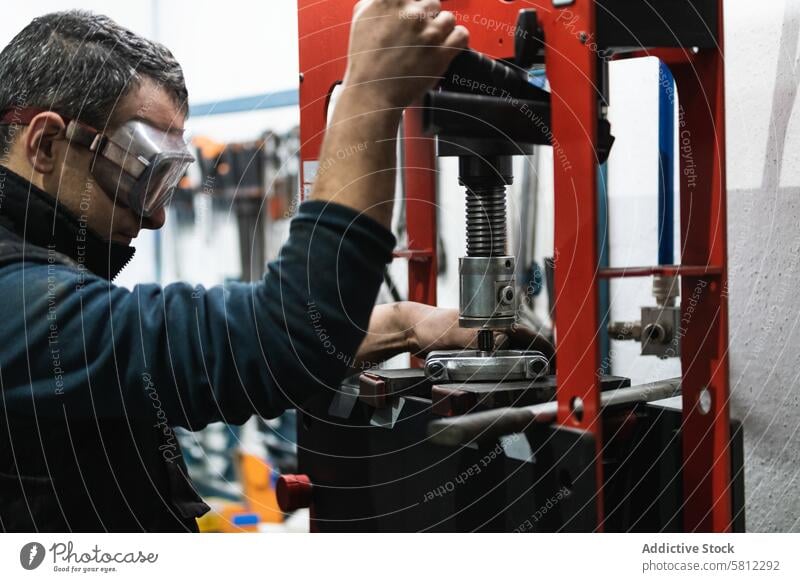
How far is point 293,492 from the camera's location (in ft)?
3.27

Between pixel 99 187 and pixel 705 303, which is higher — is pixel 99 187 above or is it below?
above

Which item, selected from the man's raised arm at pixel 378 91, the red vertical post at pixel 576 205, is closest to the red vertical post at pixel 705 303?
the red vertical post at pixel 576 205

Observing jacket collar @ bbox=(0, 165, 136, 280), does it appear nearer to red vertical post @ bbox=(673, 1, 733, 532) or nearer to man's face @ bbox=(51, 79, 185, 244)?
man's face @ bbox=(51, 79, 185, 244)

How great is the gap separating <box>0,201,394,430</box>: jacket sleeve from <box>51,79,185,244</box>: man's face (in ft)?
0.42

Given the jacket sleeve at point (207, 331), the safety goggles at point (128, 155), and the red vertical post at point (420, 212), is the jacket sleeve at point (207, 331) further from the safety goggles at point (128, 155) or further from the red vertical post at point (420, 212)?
the red vertical post at point (420, 212)

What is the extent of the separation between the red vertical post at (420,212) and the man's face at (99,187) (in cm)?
39

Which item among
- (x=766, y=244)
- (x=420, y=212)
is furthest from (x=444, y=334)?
(x=766, y=244)

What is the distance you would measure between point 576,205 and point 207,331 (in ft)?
1.05

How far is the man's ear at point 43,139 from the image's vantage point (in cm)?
79

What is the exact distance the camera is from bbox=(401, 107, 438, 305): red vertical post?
1.16 metres

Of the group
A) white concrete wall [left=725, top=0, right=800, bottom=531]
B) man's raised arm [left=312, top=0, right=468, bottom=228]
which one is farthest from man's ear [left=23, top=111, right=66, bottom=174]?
white concrete wall [left=725, top=0, right=800, bottom=531]

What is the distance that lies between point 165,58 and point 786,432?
2.63 feet

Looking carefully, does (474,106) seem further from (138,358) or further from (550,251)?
(550,251)

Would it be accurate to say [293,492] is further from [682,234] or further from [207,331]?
[682,234]
